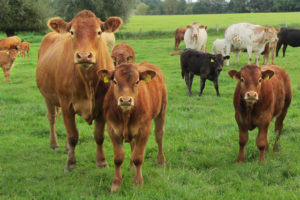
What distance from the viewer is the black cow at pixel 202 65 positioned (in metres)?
10.4

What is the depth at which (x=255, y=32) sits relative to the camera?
15766 millimetres

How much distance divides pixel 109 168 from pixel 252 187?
1.98m

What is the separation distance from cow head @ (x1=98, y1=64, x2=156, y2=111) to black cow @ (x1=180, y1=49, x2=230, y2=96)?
655 centimetres

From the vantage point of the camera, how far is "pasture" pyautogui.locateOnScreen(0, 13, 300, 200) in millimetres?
4129

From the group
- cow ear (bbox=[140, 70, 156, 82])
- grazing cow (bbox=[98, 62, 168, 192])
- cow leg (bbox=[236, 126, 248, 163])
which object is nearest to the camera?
grazing cow (bbox=[98, 62, 168, 192])

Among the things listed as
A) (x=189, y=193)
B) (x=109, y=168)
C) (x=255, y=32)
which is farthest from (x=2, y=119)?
(x=255, y=32)

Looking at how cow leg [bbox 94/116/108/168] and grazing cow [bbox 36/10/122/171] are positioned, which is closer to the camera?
grazing cow [bbox 36/10/122/171]

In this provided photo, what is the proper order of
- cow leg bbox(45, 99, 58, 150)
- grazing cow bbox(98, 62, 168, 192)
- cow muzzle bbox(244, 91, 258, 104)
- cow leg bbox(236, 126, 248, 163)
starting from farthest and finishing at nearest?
cow leg bbox(45, 99, 58, 150)
cow leg bbox(236, 126, 248, 163)
cow muzzle bbox(244, 91, 258, 104)
grazing cow bbox(98, 62, 168, 192)

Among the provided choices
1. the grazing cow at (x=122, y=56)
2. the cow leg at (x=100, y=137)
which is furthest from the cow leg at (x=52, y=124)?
the grazing cow at (x=122, y=56)

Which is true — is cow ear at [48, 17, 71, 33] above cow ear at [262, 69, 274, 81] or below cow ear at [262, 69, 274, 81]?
above

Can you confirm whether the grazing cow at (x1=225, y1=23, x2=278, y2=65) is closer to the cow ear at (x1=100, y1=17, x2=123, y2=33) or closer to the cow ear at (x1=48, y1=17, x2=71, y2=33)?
the cow ear at (x1=100, y1=17, x2=123, y2=33)

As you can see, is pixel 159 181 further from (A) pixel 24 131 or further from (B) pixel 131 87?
(A) pixel 24 131

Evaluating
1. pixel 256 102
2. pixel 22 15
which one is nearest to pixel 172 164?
pixel 256 102

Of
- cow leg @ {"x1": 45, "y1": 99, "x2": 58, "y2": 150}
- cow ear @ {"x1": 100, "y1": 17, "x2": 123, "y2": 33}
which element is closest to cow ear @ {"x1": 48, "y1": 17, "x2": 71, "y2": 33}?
cow ear @ {"x1": 100, "y1": 17, "x2": 123, "y2": 33}
